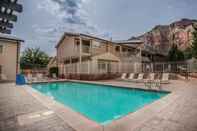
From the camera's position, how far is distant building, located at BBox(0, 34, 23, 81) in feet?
51.9

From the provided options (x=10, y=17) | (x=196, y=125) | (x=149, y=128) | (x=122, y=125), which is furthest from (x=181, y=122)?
(x=10, y=17)

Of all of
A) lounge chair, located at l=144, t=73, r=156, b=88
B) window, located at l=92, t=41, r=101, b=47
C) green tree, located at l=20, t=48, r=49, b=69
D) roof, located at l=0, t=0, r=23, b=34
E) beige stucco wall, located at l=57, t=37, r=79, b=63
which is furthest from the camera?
green tree, located at l=20, t=48, r=49, b=69

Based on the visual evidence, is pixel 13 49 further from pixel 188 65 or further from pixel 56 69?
pixel 188 65

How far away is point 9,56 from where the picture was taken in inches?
641

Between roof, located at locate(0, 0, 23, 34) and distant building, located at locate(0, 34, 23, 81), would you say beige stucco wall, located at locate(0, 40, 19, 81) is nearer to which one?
distant building, located at locate(0, 34, 23, 81)

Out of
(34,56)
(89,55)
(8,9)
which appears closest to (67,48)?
(89,55)

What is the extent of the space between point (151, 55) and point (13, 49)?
28046 mm

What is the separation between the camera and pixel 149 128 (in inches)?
125

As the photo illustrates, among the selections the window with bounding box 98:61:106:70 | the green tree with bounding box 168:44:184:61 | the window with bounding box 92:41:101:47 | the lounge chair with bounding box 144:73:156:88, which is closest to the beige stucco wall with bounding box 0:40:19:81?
the window with bounding box 98:61:106:70

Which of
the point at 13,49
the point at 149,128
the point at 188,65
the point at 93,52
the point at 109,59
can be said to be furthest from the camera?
the point at 93,52

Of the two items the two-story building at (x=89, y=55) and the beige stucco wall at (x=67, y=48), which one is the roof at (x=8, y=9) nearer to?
the two-story building at (x=89, y=55)

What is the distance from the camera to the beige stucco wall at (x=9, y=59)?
15.9m

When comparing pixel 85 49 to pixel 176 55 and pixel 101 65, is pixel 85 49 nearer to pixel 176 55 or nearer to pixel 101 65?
pixel 101 65

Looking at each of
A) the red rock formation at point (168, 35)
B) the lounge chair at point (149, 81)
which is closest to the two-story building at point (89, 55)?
the lounge chair at point (149, 81)
